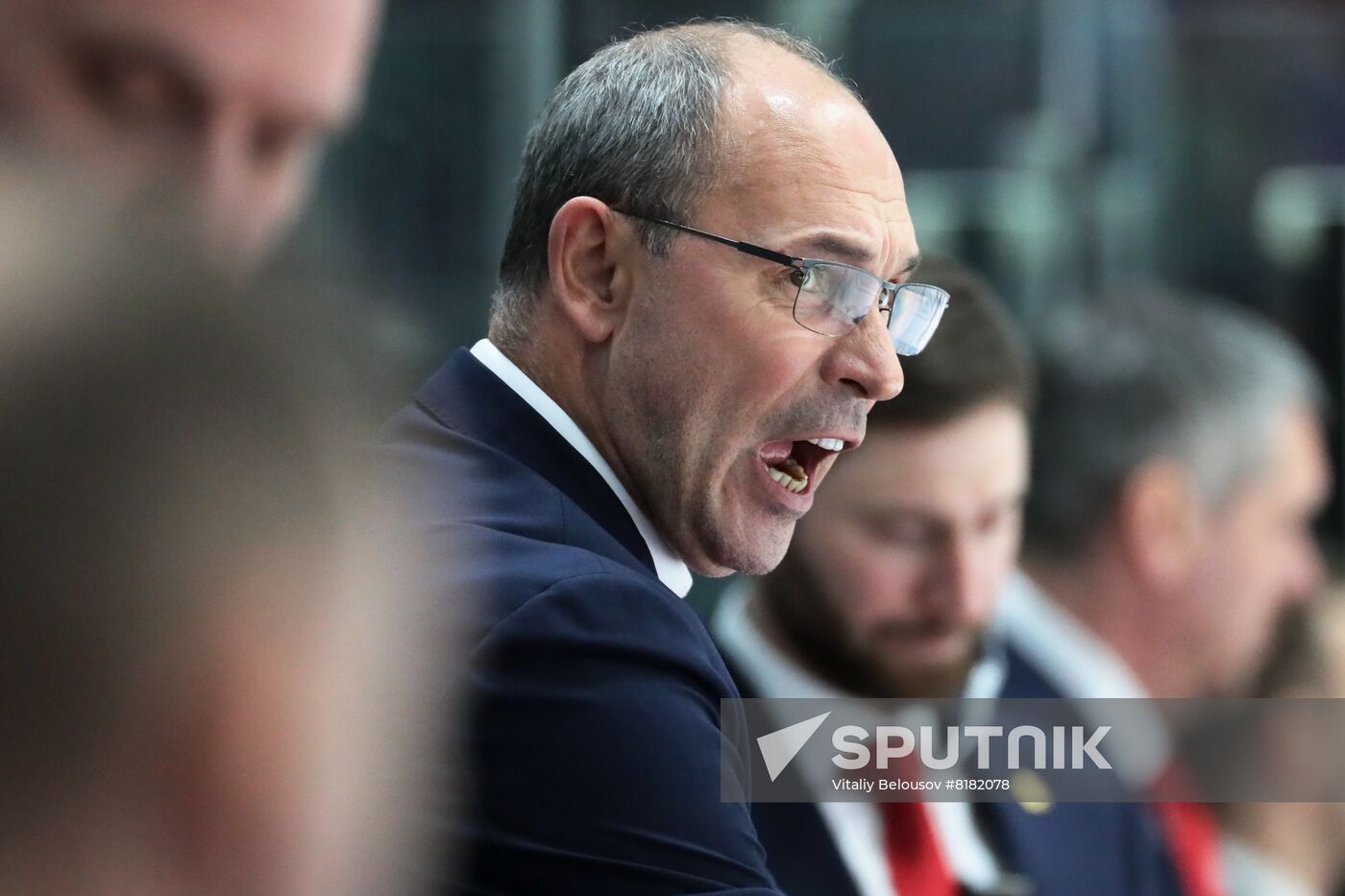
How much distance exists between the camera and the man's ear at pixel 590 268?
1.76 m

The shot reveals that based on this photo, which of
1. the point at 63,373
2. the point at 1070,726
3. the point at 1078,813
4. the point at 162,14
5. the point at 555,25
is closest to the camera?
the point at 63,373

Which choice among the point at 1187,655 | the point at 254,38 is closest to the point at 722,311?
the point at 254,38

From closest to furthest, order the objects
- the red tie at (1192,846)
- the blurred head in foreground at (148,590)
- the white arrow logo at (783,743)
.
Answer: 1. the blurred head in foreground at (148,590)
2. the white arrow logo at (783,743)
3. the red tie at (1192,846)

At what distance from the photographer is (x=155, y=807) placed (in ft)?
1.71

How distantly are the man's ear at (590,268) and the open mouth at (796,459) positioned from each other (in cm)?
20

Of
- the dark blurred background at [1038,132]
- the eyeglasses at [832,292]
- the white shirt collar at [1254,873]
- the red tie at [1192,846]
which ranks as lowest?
the white shirt collar at [1254,873]

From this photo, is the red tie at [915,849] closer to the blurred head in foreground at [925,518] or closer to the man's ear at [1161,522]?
the blurred head in foreground at [925,518]

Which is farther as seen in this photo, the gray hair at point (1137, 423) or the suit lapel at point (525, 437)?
the gray hair at point (1137, 423)

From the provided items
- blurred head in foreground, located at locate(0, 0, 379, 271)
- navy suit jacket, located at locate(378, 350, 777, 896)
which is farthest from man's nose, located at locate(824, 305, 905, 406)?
blurred head in foreground, located at locate(0, 0, 379, 271)

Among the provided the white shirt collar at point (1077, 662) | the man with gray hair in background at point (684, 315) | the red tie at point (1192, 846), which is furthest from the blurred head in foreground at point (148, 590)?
the red tie at point (1192, 846)

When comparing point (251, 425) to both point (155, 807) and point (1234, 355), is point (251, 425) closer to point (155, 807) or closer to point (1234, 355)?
point (155, 807)

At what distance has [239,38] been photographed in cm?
118

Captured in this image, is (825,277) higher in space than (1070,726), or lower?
higher

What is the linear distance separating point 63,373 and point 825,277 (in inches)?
51.0
